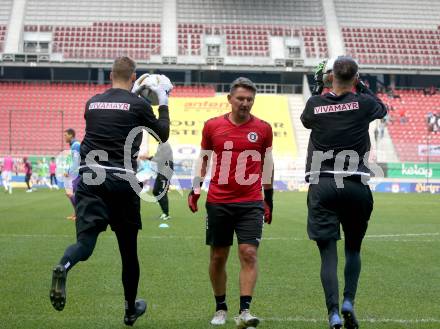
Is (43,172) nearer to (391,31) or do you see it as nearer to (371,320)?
(391,31)

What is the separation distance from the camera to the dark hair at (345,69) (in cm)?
618

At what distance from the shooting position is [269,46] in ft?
170

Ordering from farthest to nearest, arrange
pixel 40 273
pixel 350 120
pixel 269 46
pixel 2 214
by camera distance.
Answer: pixel 269 46, pixel 2 214, pixel 40 273, pixel 350 120

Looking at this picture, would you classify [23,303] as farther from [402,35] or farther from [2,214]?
[402,35]

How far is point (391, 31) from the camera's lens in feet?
177

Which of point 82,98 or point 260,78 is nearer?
point 82,98

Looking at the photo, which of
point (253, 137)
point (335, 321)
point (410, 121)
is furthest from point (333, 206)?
point (410, 121)

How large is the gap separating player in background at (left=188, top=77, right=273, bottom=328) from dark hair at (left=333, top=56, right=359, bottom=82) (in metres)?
0.81

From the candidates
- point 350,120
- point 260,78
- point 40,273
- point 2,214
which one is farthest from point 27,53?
point 350,120

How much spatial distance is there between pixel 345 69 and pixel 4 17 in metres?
49.2

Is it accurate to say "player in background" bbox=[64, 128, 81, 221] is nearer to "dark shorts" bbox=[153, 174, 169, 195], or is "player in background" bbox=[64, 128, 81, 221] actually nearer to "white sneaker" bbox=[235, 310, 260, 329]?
"dark shorts" bbox=[153, 174, 169, 195]

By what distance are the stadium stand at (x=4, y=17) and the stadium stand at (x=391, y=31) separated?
74.8 ft

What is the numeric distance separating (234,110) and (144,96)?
0.79 m

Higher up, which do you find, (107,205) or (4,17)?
(4,17)
